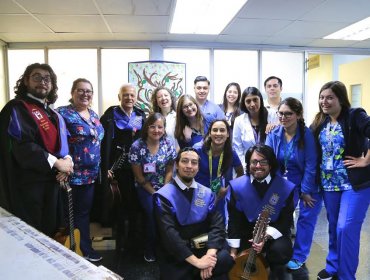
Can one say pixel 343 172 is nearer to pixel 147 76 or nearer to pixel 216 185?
pixel 216 185

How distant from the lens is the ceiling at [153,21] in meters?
3.46

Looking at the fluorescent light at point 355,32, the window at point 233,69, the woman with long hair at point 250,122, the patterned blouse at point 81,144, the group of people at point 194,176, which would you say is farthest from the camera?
the window at point 233,69

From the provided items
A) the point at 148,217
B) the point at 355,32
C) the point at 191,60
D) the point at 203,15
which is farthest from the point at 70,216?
the point at 355,32

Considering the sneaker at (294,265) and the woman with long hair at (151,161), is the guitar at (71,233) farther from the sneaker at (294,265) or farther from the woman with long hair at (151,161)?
the sneaker at (294,265)

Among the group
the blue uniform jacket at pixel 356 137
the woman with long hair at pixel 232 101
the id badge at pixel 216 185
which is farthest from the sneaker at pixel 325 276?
the woman with long hair at pixel 232 101

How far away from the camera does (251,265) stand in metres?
1.94

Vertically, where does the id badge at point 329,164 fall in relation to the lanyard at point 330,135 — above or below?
below

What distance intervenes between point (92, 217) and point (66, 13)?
2.45m

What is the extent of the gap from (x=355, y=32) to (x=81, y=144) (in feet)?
14.8

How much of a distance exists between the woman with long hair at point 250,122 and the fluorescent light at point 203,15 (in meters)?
1.27

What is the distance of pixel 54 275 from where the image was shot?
666mm

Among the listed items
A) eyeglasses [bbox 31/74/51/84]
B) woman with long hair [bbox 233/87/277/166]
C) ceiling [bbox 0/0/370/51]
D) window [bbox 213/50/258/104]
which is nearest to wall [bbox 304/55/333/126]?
ceiling [bbox 0/0/370/51]

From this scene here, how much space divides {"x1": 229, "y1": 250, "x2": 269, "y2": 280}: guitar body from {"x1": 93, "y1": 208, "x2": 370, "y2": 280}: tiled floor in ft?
1.81

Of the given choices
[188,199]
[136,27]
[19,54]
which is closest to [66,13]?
[136,27]
